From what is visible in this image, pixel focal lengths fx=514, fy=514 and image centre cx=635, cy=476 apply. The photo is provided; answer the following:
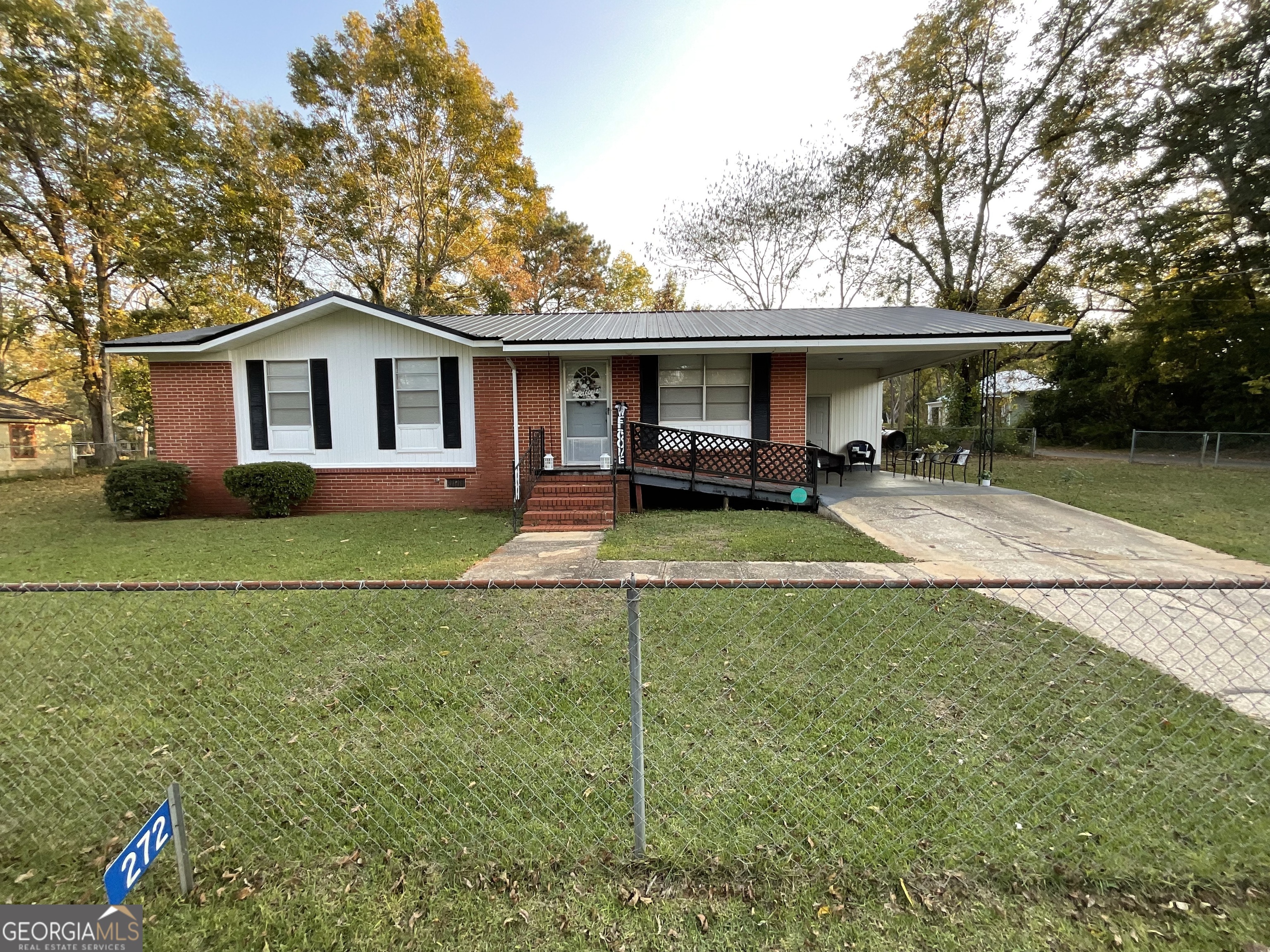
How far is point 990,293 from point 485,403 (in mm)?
25747

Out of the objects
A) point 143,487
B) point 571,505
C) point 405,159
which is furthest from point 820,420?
point 405,159

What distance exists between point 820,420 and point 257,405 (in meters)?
14.0

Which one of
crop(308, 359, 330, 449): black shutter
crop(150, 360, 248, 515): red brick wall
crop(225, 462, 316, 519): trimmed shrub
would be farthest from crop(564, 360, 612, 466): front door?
crop(150, 360, 248, 515): red brick wall

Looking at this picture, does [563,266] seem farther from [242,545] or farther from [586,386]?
[242,545]

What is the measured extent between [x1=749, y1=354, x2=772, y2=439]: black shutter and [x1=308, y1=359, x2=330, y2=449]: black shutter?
875 cm

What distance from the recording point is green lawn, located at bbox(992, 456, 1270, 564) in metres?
7.21

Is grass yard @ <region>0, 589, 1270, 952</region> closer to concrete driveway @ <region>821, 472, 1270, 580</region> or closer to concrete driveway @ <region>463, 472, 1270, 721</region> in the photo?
concrete driveway @ <region>463, 472, 1270, 721</region>

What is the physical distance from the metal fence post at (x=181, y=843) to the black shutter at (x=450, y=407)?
30.2 ft

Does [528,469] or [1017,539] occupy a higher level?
[528,469]

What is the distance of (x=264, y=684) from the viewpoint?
3549 mm

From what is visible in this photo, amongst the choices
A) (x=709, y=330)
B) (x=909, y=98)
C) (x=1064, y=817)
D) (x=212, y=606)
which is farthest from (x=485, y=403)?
(x=909, y=98)

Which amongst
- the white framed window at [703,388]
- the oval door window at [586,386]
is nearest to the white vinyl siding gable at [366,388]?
the oval door window at [586,386]

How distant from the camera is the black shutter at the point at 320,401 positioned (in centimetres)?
1054

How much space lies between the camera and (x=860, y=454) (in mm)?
14664
